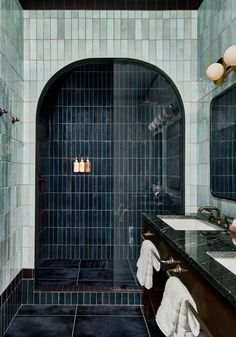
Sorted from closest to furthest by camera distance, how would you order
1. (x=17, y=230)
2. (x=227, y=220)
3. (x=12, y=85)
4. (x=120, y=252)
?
1. (x=227, y=220)
2. (x=12, y=85)
3. (x=17, y=230)
4. (x=120, y=252)

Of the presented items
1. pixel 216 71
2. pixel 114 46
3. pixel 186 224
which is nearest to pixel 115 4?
pixel 114 46

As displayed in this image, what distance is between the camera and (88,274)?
13.2 feet

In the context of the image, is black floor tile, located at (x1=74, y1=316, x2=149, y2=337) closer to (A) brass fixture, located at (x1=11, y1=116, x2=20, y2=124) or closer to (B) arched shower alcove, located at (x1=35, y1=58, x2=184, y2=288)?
(B) arched shower alcove, located at (x1=35, y1=58, x2=184, y2=288)

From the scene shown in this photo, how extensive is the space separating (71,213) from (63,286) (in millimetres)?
1393

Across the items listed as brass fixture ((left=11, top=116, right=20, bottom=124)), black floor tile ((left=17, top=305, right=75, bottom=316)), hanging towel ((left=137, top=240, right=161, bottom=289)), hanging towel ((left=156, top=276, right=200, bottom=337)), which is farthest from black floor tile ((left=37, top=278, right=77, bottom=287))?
hanging towel ((left=156, top=276, right=200, bottom=337))

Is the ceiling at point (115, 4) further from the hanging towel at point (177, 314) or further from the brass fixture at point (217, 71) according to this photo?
the hanging towel at point (177, 314)

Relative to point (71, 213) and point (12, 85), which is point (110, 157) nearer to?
point (71, 213)

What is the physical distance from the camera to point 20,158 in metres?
3.33

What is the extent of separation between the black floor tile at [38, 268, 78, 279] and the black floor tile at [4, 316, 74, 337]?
30.8 inches

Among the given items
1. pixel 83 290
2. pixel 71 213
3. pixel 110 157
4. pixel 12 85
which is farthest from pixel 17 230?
pixel 110 157

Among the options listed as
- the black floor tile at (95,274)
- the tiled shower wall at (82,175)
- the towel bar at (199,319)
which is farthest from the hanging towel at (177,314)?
the tiled shower wall at (82,175)

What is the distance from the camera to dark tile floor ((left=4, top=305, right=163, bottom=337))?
281 cm

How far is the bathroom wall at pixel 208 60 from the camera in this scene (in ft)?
8.51

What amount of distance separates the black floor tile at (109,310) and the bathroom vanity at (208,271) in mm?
1192
